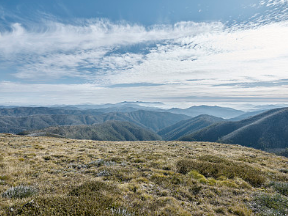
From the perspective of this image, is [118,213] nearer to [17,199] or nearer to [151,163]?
[17,199]

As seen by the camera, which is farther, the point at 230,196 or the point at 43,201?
the point at 230,196

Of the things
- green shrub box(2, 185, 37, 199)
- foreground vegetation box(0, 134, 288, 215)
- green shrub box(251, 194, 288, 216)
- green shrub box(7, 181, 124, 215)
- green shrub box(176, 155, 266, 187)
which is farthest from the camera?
green shrub box(176, 155, 266, 187)

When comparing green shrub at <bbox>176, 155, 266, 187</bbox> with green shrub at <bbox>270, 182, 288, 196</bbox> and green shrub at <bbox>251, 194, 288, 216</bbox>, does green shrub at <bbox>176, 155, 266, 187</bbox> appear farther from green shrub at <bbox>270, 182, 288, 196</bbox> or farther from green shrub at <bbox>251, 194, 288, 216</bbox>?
green shrub at <bbox>251, 194, 288, 216</bbox>

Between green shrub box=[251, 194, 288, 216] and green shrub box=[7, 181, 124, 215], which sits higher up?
green shrub box=[7, 181, 124, 215]

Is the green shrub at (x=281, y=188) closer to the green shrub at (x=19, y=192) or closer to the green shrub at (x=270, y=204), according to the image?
the green shrub at (x=270, y=204)

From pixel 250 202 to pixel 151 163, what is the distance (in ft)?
26.6

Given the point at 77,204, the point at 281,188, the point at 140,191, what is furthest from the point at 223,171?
the point at 77,204

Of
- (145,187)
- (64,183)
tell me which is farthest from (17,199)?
(145,187)

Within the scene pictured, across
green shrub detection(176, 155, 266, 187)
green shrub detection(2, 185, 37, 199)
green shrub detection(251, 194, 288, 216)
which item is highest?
green shrub detection(2, 185, 37, 199)

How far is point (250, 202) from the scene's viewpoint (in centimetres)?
795

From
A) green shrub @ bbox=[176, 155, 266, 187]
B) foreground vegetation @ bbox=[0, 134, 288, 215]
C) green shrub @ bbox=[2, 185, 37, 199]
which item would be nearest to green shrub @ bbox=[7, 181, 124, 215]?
foreground vegetation @ bbox=[0, 134, 288, 215]

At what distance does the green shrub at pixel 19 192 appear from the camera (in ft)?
24.0

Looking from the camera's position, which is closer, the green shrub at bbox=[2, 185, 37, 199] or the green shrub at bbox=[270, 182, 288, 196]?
the green shrub at bbox=[2, 185, 37, 199]

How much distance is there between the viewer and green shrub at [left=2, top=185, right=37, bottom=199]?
732cm
